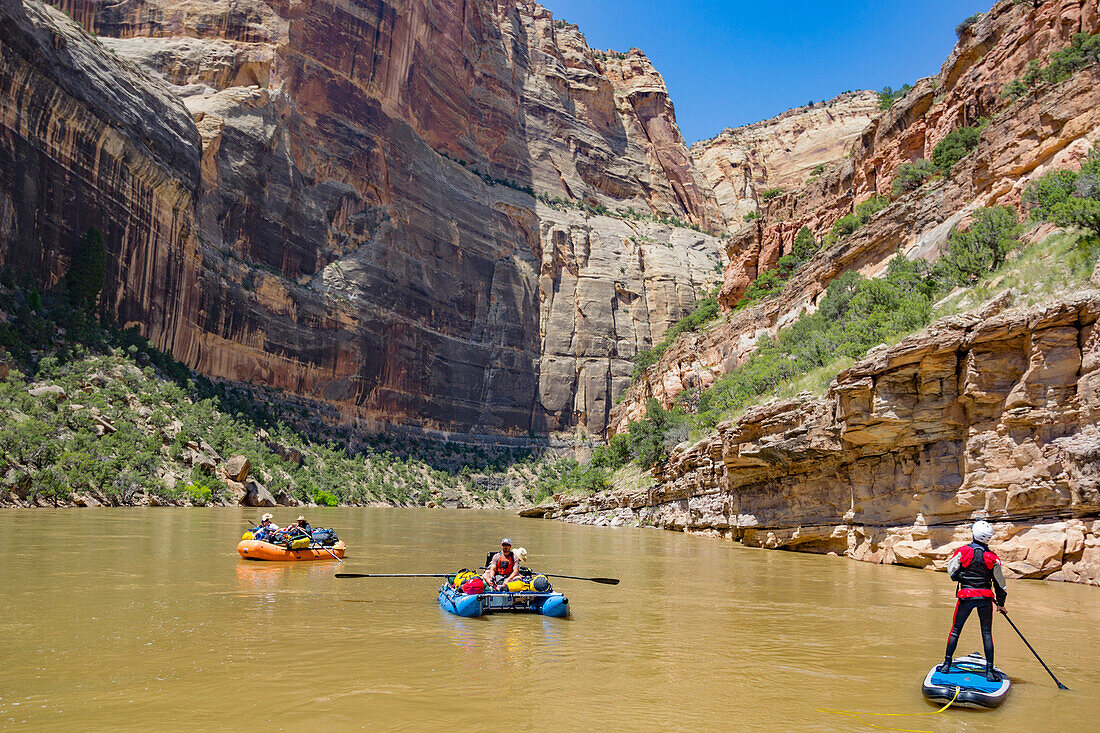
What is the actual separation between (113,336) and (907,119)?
171 feet

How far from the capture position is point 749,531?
26.3m

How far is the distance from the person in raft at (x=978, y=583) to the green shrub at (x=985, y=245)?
55.5 feet

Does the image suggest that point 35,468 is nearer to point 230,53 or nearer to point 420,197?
point 230,53

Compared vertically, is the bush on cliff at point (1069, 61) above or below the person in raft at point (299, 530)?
above

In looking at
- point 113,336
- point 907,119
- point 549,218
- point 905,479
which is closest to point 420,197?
point 549,218

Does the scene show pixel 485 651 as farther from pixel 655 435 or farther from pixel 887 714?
pixel 655 435

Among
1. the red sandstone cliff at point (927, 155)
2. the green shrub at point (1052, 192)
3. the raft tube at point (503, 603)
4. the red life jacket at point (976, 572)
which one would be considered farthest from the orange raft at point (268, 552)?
the red sandstone cliff at point (927, 155)

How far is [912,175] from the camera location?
36.7m

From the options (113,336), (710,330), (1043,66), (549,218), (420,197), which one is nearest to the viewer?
(1043,66)

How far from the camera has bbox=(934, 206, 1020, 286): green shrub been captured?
2152cm

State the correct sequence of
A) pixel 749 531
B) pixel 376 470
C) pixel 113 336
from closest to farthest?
pixel 749 531 → pixel 113 336 → pixel 376 470

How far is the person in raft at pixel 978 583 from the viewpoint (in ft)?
23.9

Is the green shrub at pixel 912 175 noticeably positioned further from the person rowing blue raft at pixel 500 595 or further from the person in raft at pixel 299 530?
the person in raft at pixel 299 530

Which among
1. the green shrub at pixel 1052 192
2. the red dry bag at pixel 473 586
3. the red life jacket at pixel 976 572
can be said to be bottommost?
the red dry bag at pixel 473 586
